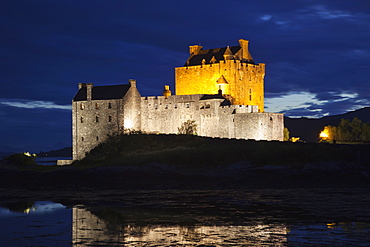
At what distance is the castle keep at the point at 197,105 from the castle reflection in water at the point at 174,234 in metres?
36.3

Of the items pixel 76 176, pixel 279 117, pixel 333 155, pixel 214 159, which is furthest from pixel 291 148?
pixel 76 176

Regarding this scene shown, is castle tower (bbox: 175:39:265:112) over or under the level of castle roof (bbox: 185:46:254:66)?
under

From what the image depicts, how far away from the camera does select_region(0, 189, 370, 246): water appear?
19328 millimetres

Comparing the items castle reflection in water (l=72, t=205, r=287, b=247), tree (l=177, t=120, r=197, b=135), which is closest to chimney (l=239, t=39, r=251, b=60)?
tree (l=177, t=120, r=197, b=135)

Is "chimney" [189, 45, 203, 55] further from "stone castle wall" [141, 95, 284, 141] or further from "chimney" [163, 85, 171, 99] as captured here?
"stone castle wall" [141, 95, 284, 141]

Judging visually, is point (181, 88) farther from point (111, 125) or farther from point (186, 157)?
point (186, 157)

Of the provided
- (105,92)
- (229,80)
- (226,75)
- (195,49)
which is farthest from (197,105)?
(195,49)

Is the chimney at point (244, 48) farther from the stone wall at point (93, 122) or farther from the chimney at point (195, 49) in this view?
the stone wall at point (93, 122)

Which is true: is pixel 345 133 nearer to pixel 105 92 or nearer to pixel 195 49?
pixel 195 49

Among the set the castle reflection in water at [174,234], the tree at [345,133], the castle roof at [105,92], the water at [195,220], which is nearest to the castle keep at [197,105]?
the castle roof at [105,92]

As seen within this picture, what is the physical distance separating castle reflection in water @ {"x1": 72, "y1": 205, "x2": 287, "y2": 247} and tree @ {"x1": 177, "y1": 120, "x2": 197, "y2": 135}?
125 ft

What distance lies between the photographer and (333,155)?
46.2 metres

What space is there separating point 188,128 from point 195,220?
3777cm

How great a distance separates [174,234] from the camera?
20.5 m
